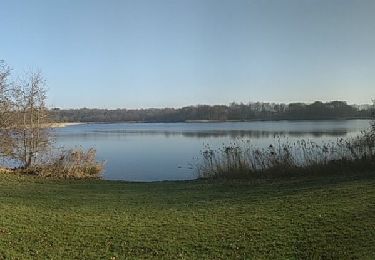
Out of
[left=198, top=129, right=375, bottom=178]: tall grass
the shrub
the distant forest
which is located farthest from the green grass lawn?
the distant forest

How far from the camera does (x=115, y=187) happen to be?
15242mm

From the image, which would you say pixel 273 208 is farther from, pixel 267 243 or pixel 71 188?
pixel 71 188

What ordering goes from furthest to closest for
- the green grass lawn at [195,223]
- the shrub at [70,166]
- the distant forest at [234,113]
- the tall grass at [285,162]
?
the distant forest at [234,113], the shrub at [70,166], the tall grass at [285,162], the green grass lawn at [195,223]

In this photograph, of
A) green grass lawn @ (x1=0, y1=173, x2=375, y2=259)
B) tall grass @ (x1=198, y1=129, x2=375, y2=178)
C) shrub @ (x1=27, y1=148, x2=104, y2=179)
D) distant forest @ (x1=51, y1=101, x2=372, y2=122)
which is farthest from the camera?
distant forest @ (x1=51, y1=101, x2=372, y2=122)

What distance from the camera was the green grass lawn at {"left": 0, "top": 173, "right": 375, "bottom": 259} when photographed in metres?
6.92

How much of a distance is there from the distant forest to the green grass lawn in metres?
54.0

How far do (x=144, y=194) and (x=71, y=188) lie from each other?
303 cm

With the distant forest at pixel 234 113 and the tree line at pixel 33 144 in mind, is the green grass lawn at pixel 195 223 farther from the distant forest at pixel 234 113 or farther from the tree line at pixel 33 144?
the distant forest at pixel 234 113

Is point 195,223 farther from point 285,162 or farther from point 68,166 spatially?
point 68,166

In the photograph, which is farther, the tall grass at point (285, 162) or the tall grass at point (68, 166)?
the tall grass at point (68, 166)

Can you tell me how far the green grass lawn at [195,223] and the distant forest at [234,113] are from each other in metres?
54.0

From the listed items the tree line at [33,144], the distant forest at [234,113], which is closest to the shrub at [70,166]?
the tree line at [33,144]

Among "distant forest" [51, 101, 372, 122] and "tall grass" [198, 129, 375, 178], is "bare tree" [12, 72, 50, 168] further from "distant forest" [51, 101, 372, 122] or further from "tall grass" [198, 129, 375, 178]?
"distant forest" [51, 101, 372, 122]

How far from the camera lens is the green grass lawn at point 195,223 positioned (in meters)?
6.92
